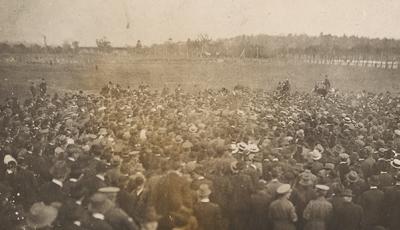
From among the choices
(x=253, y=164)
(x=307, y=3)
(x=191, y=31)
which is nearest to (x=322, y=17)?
(x=307, y=3)

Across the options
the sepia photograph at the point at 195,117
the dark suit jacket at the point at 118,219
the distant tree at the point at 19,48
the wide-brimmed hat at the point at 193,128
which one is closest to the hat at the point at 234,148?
the sepia photograph at the point at 195,117

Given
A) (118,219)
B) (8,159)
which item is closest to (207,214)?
(118,219)

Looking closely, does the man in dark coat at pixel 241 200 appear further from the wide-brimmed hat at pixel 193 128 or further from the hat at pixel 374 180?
the hat at pixel 374 180

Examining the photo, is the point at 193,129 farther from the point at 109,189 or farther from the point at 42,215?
the point at 42,215

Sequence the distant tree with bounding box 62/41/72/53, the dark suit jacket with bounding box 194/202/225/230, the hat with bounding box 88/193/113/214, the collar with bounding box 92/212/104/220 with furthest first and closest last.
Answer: the distant tree with bounding box 62/41/72/53 < the dark suit jacket with bounding box 194/202/225/230 < the hat with bounding box 88/193/113/214 < the collar with bounding box 92/212/104/220

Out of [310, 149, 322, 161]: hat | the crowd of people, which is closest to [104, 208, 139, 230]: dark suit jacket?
the crowd of people

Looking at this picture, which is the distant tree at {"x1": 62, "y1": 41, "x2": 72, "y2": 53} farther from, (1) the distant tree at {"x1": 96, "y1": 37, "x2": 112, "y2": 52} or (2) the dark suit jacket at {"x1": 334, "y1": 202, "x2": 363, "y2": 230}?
(2) the dark suit jacket at {"x1": 334, "y1": 202, "x2": 363, "y2": 230}

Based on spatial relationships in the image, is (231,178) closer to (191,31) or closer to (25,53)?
(191,31)
